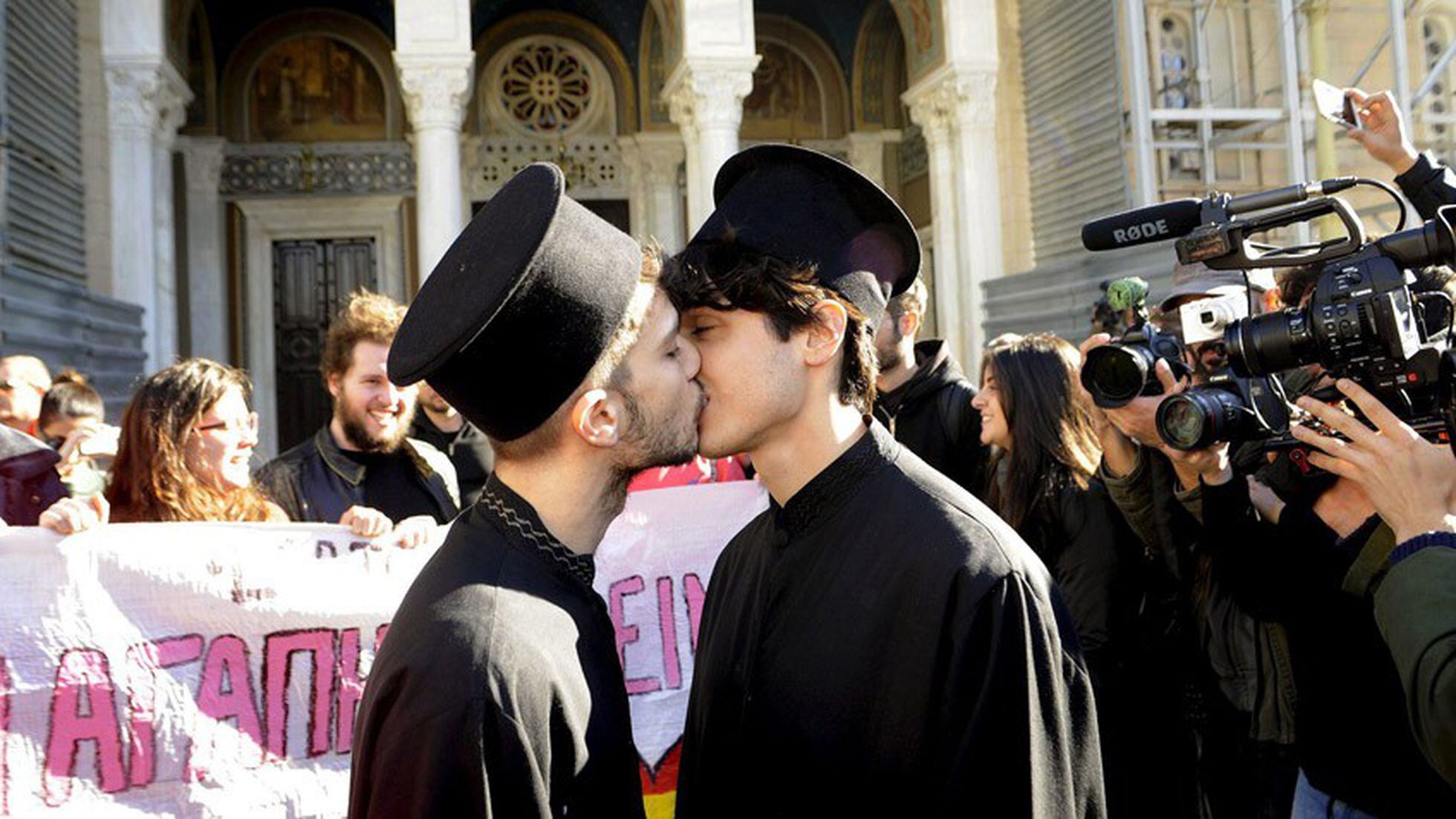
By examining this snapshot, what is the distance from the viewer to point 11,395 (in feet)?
17.5

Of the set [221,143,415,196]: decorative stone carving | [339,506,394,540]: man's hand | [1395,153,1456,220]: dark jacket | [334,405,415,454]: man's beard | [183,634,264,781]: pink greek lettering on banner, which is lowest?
[183,634,264,781]: pink greek lettering on banner

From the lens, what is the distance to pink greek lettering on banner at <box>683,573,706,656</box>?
12.2ft

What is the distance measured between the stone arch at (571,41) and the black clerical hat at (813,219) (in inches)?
548

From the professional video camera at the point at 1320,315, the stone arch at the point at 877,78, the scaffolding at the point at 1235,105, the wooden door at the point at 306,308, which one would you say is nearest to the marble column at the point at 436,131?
the wooden door at the point at 306,308

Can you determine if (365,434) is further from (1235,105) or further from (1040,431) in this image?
(1235,105)

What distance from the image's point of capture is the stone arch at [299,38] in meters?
14.9

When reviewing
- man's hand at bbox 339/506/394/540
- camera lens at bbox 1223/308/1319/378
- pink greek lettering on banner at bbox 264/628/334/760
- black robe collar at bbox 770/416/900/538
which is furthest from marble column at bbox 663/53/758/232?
black robe collar at bbox 770/416/900/538

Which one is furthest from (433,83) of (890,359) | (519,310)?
(519,310)

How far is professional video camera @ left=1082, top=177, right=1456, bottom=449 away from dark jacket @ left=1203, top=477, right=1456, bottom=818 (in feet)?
1.13

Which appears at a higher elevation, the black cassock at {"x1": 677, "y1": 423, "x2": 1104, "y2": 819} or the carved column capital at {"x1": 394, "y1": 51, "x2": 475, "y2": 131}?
the carved column capital at {"x1": 394, "y1": 51, "x2": 475, "y2": 131}

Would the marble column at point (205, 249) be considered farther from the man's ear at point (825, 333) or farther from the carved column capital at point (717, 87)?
the man's ear at point (825, 333)

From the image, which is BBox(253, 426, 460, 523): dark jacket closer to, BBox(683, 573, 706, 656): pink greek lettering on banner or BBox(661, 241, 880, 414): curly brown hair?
BBox(683, 573, 706, 656): pink greek lettering on banner

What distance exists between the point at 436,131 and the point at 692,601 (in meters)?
8.55

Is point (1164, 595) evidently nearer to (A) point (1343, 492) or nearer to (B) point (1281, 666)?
(B) point (1281, 666)
